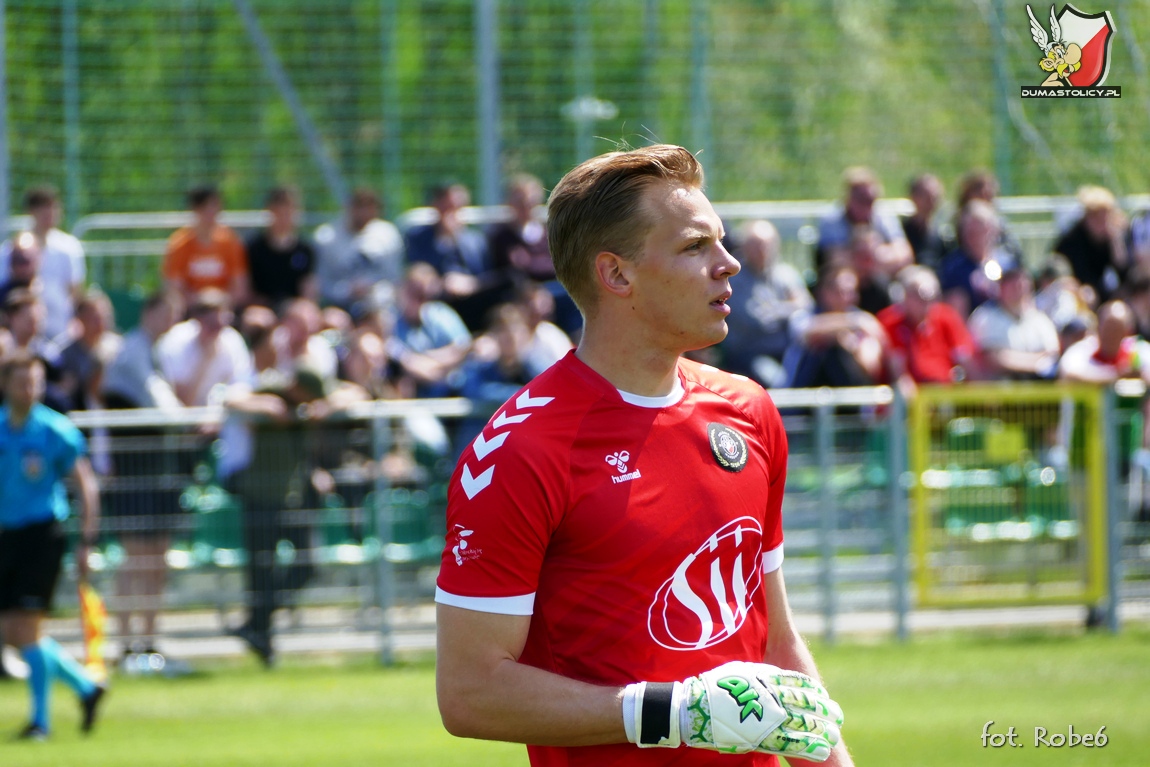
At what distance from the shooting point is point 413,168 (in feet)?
54.0

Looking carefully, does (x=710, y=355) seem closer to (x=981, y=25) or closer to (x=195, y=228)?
(x=195, y=228)

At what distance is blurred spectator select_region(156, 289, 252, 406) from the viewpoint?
1127cm

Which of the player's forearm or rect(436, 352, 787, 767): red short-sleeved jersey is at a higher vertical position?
rect(436, 352, 787, 767): red short-sleeved jersey

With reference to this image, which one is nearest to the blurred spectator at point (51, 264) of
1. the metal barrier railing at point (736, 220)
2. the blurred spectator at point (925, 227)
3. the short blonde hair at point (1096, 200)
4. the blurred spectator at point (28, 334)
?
the blurred spectator at point (28, 334)

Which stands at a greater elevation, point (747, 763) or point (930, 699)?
point (747, 763)

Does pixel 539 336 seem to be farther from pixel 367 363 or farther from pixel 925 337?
pixel 925 337

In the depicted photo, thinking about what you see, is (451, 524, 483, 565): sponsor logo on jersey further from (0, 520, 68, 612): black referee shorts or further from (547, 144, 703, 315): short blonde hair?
(0, 520, 68, 612): black referee shorts

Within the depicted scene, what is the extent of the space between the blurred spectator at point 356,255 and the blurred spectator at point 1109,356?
18.3ft

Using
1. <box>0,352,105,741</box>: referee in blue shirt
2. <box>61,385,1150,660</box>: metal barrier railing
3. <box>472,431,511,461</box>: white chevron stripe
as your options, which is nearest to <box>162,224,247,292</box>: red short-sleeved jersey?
<box>61,385,1150,660</box>: metal barrier railing

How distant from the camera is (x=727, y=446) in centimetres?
325

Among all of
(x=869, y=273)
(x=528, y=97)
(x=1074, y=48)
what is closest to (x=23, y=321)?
(x=528, y=97)

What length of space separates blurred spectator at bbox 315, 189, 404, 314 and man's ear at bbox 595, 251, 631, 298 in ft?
32.3

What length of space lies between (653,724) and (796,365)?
898cm

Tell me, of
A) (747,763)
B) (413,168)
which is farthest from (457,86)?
(747,763)
